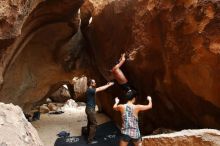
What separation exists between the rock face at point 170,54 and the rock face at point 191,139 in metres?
1.75

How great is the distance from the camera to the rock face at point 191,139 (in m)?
4.21

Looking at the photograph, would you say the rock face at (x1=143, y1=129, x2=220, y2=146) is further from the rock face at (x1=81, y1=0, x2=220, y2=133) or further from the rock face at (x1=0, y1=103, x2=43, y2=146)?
the rock face at (x1=0, y1=103, x2=43, y2=146)

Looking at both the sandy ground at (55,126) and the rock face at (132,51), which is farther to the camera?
the sandy ground at (55,126)

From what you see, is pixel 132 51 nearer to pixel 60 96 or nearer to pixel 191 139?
pixel 191 139

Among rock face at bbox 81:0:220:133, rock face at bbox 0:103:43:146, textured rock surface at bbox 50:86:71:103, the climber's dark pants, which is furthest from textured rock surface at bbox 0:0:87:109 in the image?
textured rock surface at bbox 50:86:71:103

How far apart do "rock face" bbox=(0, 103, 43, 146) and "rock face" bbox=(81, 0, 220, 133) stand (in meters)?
4.05

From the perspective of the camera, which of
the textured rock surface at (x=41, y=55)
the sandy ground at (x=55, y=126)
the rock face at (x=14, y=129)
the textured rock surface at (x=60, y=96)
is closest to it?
the rock face at (x=14, y=129)

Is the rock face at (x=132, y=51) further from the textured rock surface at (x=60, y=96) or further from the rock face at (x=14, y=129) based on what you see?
the textured rock surface at (x=60, y=96)

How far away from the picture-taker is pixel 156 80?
24.4 ft

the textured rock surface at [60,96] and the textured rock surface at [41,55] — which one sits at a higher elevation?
the textured rock surface at [41,55]

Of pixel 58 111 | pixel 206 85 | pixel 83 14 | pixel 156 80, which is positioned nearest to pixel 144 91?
pixel 156 80

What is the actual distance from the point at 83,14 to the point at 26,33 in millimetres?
2689

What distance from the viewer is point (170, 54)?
260 inches

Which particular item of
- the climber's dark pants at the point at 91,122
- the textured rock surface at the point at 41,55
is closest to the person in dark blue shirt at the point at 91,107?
the climber's dark pants at the point at 91,122
